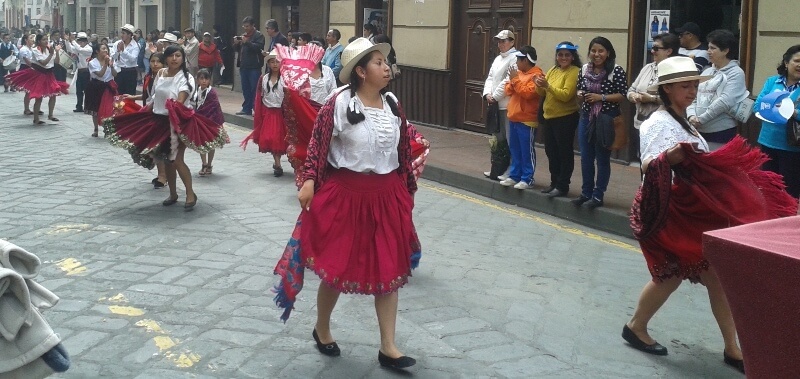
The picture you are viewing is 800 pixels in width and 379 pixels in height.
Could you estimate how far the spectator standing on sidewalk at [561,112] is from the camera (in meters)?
10.1

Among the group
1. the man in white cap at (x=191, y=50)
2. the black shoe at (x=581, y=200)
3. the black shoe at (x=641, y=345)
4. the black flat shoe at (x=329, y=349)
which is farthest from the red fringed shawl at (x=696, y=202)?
the man in white cap at (x=191, y=50)

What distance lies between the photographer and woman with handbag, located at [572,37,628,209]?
9.45m

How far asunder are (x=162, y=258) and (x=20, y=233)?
5.28ft

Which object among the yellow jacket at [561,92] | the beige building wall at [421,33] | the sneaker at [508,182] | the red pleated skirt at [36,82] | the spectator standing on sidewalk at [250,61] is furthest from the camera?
the spectator standing on sidewalk at [250,61]

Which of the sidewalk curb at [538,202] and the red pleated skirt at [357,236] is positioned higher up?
the red pleated skirt at [357,236]

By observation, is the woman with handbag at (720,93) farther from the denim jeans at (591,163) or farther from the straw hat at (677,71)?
the straw hat at (677,71)

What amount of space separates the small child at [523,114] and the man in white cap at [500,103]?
20 centimetres

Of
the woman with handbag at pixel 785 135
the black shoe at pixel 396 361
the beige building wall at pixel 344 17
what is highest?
the beige building wall at pixel 344 17

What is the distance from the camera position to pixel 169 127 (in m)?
9.82

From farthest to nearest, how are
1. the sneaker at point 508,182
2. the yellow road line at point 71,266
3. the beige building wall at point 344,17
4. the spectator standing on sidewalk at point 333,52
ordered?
the beige building wall at point 344,17 < the spectator standing on sidewalk at point 333,52 < the sneaker at point 508,182 < the yellow road line at point 71,266

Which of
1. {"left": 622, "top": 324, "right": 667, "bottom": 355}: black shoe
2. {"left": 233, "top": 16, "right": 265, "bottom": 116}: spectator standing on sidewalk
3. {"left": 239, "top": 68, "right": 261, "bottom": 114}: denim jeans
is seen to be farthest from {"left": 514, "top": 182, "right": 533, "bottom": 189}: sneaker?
{"left": 239, "top": 68, "right": 261, "bottom": 114}: denim jeans

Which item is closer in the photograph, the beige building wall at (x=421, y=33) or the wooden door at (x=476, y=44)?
the wooden door at (x=476, y=44)

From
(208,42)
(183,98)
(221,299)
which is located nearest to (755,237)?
(221,299)

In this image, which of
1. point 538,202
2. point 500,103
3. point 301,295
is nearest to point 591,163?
point 538,202
